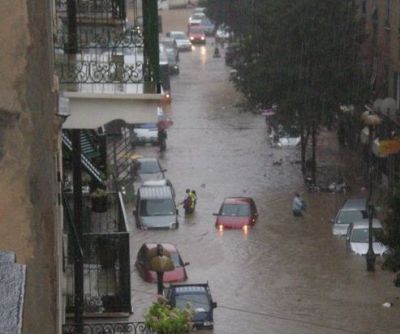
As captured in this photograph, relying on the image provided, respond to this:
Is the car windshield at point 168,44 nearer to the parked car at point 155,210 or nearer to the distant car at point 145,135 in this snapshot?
the distant car at point 145,135

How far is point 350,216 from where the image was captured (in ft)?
123

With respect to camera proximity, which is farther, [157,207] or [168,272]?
[157,207]

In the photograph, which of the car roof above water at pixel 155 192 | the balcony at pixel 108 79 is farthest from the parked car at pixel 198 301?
the balcony at pixel 108 79

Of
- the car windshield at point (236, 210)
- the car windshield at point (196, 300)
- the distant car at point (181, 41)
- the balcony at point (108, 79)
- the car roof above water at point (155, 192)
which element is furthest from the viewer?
the distant car at point (181, 41)

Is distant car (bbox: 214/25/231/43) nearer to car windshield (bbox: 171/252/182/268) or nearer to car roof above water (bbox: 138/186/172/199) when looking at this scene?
car roof above water (bbox: 138/186/172/199)

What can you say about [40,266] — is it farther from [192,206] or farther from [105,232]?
[192,206]

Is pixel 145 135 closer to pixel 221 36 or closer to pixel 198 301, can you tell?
pixel 198 301

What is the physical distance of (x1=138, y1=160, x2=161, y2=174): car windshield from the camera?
152 feet

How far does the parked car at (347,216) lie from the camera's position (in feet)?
122

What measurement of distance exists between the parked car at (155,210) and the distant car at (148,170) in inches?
195

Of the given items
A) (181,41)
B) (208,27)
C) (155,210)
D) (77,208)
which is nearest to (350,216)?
(155,210)

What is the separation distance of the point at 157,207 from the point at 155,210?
0.77ft

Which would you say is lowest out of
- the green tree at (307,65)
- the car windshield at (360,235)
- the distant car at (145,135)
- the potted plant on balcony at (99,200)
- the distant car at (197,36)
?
the distant car at (197,36)

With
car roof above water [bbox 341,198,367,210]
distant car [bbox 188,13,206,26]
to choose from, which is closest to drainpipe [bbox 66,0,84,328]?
car roof above water [bbox 341,198,367,210]
